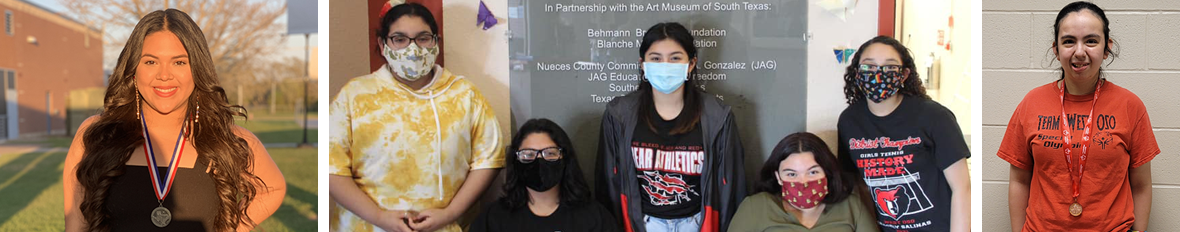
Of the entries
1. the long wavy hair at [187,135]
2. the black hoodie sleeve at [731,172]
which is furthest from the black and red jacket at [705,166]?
the long wavy hair at [187,135]

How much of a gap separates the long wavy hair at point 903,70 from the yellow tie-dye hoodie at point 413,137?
4.00 feet

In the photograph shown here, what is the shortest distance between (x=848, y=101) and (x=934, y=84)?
0.29 metres

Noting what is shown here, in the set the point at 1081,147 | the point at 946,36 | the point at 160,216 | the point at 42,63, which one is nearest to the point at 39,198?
the point at 42,63

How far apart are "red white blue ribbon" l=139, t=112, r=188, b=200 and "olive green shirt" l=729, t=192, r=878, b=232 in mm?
1896

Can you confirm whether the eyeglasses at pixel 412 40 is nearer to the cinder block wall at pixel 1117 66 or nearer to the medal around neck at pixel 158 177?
the medal around neck at pixel 158 177

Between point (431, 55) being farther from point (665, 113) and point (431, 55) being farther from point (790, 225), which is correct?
point (790, 225)

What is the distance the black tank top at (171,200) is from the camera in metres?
2.46

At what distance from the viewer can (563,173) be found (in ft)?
8.53

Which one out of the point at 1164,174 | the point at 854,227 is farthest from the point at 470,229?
the point at 1164,174

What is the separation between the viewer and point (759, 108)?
2543 mm

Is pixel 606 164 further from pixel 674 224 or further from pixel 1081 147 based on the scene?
pixel 1081 147

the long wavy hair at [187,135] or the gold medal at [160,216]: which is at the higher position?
the long wavy hair at [187,135]

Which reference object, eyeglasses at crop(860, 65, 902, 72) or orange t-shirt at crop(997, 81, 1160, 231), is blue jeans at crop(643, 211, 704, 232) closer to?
eyeglasses at crop(860, 65, 902, 72)

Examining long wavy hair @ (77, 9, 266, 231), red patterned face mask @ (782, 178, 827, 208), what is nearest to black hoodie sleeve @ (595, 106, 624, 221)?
red patterned face mask @ (782, 178, 827, 208)
